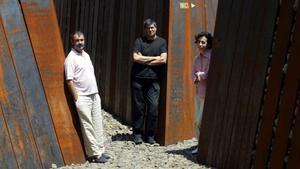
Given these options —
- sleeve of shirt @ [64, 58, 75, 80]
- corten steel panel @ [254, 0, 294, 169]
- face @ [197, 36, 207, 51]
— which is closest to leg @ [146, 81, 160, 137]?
face @ [197, 36, 207, 51]

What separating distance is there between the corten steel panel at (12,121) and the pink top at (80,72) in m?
0.67

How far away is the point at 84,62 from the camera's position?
689cm

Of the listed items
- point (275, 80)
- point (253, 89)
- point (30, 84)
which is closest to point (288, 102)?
point (275, 80)

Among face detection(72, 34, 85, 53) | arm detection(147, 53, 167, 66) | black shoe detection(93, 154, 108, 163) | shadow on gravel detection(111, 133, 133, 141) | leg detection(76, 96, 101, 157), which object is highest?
face detection(72, 34, 85, 53)

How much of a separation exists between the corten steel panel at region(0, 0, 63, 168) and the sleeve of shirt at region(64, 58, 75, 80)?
0.34 metres

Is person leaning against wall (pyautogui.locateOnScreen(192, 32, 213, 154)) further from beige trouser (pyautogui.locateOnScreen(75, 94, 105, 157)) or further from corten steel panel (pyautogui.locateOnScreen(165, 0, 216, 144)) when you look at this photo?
beige trouser (pyautogui.locateOnScreen(75, 94, 105, 157))

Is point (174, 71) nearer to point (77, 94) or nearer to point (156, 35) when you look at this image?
point (156, 35)

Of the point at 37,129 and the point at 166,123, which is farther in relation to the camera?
the point at 166,123

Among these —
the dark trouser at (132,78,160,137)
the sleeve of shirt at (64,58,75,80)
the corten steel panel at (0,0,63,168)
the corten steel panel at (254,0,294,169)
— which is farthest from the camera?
the dark trouser at (132,78,160,137)

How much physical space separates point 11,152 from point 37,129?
0.44 m

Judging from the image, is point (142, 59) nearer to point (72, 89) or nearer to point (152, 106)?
point (152, 106)

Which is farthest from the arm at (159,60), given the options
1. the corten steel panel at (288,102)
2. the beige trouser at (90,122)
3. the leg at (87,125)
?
the corten steel panel at (288,102)

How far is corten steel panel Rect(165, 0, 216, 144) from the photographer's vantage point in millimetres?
8141

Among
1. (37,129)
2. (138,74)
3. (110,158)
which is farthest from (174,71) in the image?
(37,129)
